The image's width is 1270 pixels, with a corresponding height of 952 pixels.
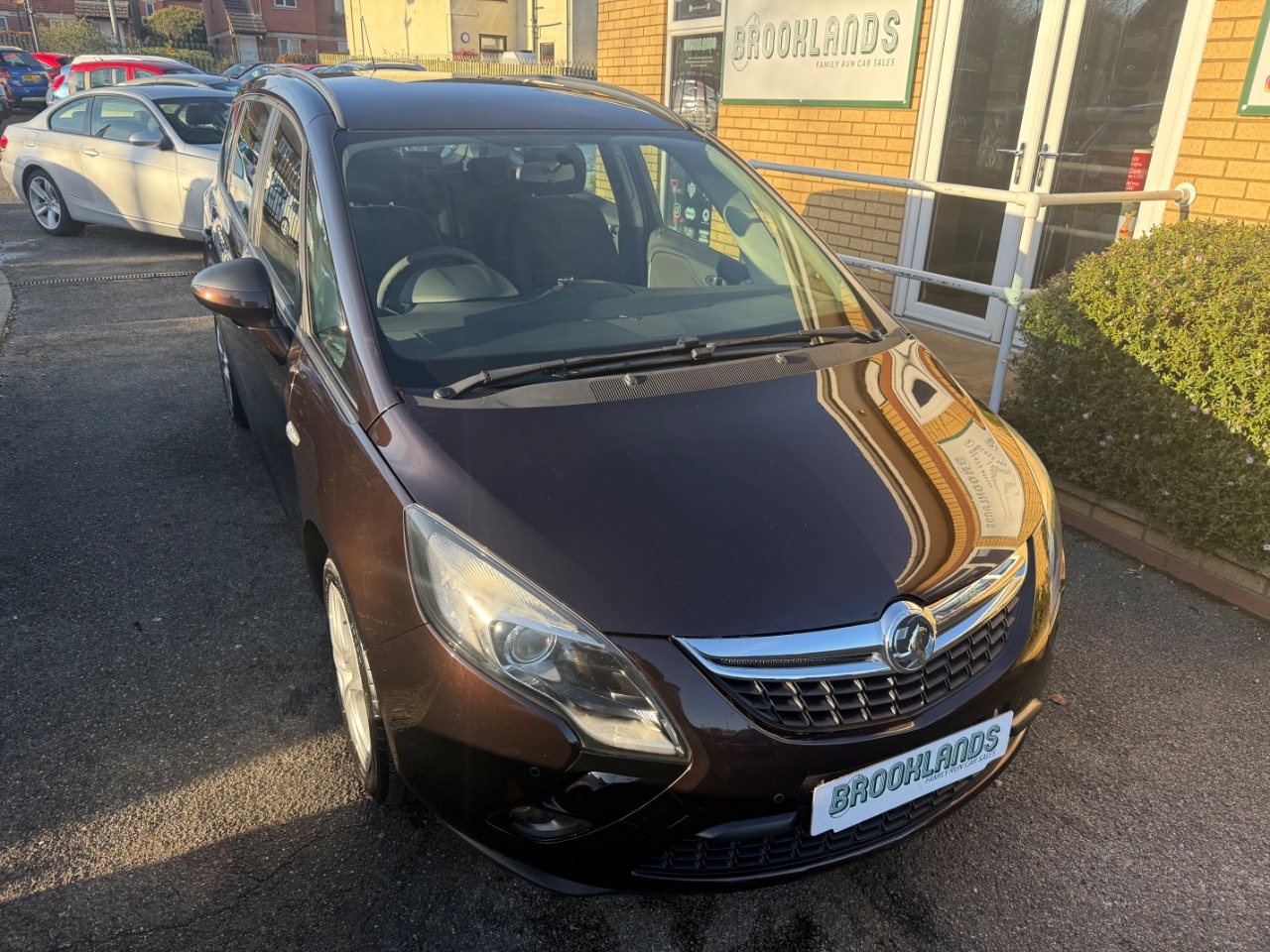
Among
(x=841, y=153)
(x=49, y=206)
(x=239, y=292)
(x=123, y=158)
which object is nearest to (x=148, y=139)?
(x=123, y=158)

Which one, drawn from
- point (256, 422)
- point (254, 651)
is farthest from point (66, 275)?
point (254, 651)

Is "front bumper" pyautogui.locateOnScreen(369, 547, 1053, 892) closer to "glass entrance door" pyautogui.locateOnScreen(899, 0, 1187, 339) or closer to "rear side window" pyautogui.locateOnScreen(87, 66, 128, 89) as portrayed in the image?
"glass entrance door" pyautogui.locateOnScreen(899, 0, 1187, 339)

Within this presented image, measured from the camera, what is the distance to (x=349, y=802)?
2.53 metres

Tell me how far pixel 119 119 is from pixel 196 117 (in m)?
0.84

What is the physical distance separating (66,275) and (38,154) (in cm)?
242

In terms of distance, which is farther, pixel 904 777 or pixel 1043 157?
pixel 1043 157

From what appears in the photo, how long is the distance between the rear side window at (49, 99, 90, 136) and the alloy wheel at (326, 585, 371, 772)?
9.60m

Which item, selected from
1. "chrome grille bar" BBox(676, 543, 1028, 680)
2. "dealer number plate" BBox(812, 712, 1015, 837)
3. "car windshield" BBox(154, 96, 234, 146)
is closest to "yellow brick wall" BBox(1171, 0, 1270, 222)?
"dealer number plate" BBox(812, 712, 1015, 837)

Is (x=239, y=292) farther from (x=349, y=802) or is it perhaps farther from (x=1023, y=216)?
(x=1023, y=216)

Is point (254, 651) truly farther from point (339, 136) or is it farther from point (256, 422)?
point (339, 136)

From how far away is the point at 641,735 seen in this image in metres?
1.78

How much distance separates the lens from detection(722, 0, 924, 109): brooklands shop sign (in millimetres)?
6559

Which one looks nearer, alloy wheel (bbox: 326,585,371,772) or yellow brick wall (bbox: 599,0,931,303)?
alloy wheel (bbox: 326,585,371,772)

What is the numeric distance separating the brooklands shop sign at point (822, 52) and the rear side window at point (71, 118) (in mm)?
6782
